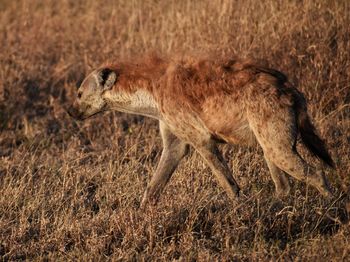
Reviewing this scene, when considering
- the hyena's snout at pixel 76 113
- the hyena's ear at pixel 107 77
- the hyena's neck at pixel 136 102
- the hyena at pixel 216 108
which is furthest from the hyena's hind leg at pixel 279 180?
the hyena's snout at pixel 76 113

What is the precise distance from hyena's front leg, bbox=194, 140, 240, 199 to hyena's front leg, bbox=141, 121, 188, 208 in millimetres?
418

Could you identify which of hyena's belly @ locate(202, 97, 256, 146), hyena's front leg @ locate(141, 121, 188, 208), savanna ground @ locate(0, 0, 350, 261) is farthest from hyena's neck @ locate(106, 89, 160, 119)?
savanna ground @ locate(0, 0, 350, 261)

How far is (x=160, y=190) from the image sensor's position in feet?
20.8

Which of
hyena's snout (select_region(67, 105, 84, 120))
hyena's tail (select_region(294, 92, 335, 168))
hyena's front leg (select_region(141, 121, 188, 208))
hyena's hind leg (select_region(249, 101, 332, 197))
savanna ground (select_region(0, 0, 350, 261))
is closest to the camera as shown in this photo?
savanna ground (select_region(0, 0, 350, 261))

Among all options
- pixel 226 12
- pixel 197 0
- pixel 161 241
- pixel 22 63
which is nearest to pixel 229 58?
pixel 161 241

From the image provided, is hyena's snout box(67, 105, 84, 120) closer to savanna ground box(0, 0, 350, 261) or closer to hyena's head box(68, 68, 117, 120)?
hyena's head box(68, 68, 117, 120)

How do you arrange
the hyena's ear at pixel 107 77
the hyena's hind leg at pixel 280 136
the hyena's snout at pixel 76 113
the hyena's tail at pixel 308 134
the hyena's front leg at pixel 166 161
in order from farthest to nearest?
1. the hyena's snout at pixel 76 113
2. the hyena's ear at pixel 107 77
3. the hyena's front leg at pixel 166 161
4. the hyena's tail at pixel 308 134
5. the hyena's hind leg at pixel 280 136

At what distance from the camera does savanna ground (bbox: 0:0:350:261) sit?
5.41 meters

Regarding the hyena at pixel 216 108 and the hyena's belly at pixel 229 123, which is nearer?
the hyena at pixel 216 108

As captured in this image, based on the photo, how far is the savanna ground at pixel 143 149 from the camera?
5.41 metres

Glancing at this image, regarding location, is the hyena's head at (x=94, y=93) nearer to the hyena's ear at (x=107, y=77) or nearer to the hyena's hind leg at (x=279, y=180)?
the hyena's ear at (x=107, y=77)

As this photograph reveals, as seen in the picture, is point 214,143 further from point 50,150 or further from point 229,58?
point 50,150

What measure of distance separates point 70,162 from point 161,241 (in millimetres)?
2272

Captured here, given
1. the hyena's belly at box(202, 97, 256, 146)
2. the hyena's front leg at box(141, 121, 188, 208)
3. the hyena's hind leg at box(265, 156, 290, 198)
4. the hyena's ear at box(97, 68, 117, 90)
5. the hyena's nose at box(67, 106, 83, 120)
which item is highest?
the hyena's ear at box(97, 68, 117, 90)
